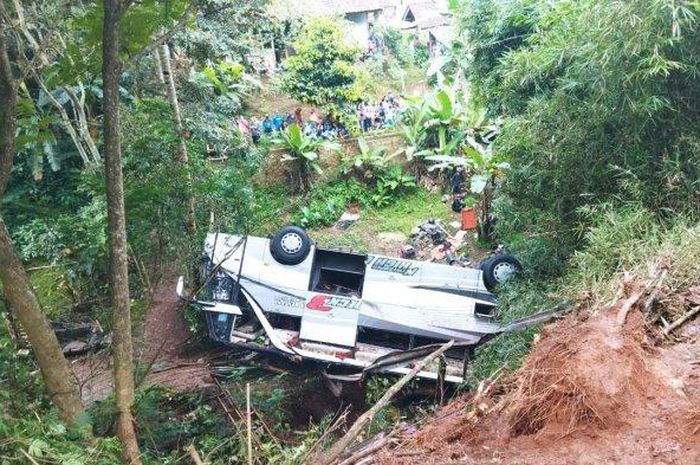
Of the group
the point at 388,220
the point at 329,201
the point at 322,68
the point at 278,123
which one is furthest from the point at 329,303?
the point at 322,68

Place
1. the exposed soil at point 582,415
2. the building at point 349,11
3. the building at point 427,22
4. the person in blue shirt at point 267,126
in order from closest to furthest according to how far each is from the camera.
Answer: the exposed soil at point 582,415 < the person in blue shirt at point 267,126 < the building at point 349,11 < the building at point 427,22

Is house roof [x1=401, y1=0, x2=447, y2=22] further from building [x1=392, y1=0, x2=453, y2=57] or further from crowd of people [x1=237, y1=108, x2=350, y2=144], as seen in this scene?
crowd of people [x1=237, y1=108, x2=350, y2=144]

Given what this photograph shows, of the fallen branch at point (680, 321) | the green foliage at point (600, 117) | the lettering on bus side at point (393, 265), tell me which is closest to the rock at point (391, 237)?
the lettering on bus side at point (393, 265)

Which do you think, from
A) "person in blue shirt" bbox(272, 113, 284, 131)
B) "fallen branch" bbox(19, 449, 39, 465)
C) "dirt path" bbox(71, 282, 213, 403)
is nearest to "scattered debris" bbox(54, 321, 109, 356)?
"dirt path" bbox(71, 282, 213, 403)

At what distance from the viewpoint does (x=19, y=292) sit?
11.8 ft

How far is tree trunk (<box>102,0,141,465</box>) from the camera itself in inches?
145

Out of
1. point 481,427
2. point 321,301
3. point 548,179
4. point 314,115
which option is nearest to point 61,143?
point 314,115

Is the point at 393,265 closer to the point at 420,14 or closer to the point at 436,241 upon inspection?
the point at 436,241

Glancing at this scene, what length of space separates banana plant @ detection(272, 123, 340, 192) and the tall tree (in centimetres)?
974

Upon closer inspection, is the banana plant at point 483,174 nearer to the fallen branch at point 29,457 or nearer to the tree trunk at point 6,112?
the tree trunk at point 6,112

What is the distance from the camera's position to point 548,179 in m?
6.69

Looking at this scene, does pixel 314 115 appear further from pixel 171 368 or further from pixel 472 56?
pixel 171 368

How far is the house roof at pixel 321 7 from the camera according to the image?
18.6m

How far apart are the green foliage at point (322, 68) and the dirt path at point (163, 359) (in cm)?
800
